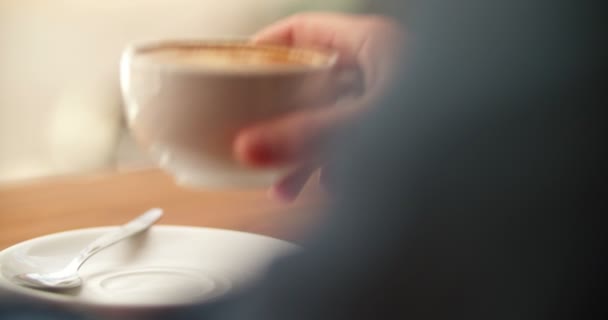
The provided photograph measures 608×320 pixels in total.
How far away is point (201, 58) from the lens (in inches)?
15.2

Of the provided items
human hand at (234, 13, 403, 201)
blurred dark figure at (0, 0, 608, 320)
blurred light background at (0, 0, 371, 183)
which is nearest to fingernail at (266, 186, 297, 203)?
human hand at (234, 13, 403, 201)

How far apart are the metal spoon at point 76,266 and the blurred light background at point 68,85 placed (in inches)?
35.8

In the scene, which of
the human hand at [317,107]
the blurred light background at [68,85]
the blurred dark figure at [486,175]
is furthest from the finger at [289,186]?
the blurred light background at [68,85]

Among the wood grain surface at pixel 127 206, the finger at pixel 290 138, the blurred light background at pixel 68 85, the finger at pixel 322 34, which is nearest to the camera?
the finger at pixel 290 138

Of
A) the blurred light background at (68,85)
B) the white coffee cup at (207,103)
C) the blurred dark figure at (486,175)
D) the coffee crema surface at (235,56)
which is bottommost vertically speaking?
the blurred dark figure at (486,175)

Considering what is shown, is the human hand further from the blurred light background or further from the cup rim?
the blurred light background

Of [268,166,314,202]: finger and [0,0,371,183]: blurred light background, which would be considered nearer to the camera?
[268,166,314,202]: finger

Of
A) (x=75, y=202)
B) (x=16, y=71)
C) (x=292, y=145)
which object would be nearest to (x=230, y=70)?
(x=292, y=145)

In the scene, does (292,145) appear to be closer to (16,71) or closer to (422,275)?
(422,275)

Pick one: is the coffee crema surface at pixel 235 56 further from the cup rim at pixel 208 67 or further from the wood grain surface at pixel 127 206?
the wood grain surface at pixel 127 206

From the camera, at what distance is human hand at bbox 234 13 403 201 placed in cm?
29

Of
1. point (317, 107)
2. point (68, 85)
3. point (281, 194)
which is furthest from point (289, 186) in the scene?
point (68, 85)

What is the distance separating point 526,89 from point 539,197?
42 mm

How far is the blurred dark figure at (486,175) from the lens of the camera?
0.30m
